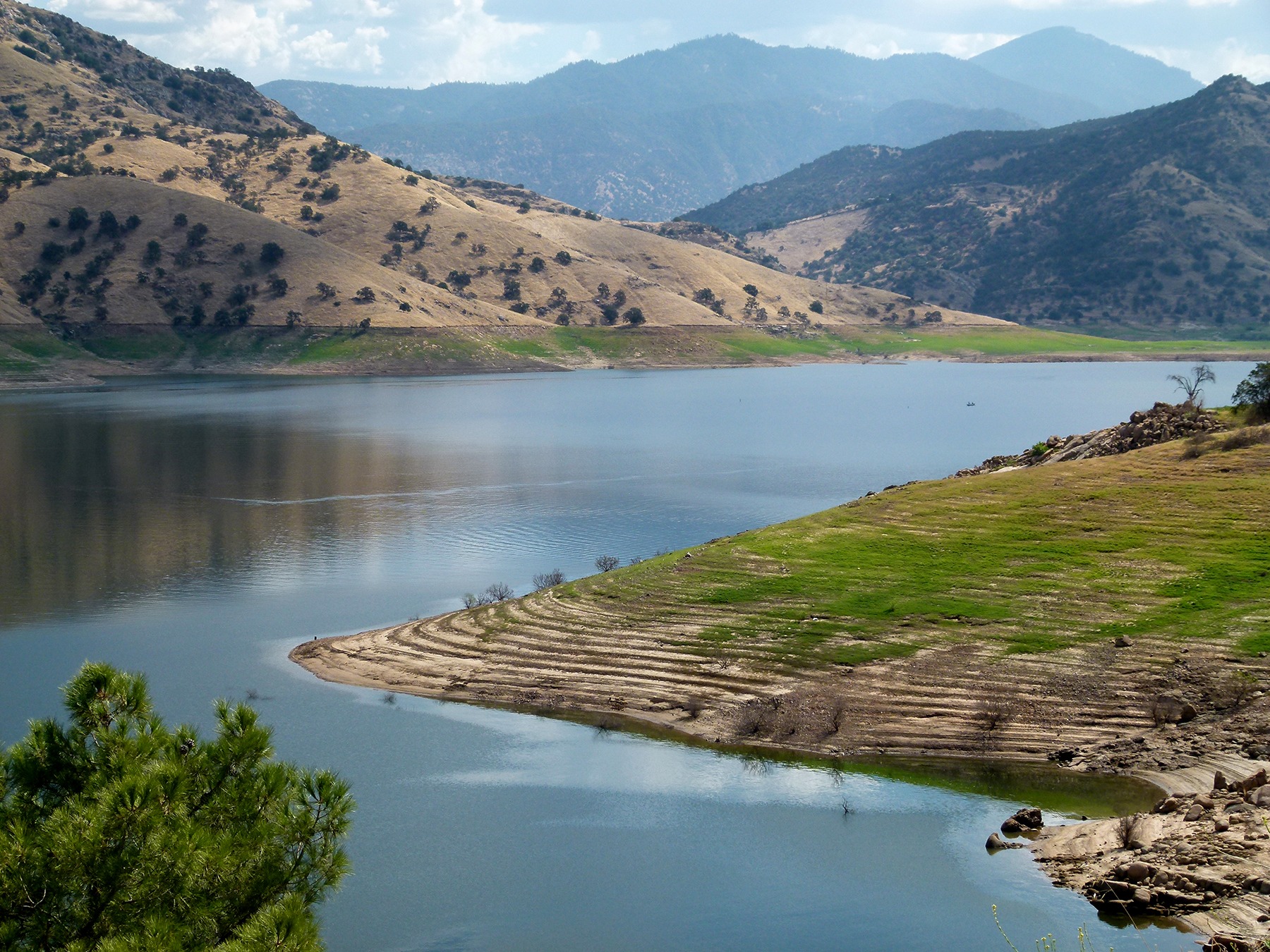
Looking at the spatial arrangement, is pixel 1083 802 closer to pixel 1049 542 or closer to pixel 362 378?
pixel 1049 542

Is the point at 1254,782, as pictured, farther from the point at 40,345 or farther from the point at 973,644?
the point at 40,345

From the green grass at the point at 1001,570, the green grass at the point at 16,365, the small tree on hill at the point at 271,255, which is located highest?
the small tree on hill at the point at 271,255

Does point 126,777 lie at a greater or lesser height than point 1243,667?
greater

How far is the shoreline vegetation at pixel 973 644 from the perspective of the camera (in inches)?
1049

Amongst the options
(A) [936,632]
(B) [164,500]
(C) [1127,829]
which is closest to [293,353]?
(B) [164,500]

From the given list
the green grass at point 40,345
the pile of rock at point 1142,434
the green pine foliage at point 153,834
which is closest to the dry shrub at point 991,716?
the green pine foliage at point 153,834

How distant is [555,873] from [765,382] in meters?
142

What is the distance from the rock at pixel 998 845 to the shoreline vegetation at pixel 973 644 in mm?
477

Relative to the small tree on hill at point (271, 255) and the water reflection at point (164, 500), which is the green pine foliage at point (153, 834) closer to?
the water reflection at point (164, 500)

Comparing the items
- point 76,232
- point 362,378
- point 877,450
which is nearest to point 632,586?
point 877,450

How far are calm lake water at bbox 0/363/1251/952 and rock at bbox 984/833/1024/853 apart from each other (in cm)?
28

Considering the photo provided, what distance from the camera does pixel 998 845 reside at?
23297mm

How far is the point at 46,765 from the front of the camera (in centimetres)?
1325

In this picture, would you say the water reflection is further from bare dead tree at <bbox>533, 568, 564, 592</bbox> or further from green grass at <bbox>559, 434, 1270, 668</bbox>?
green grass at <bbox>559, 434, 1270, 668</bbox>
